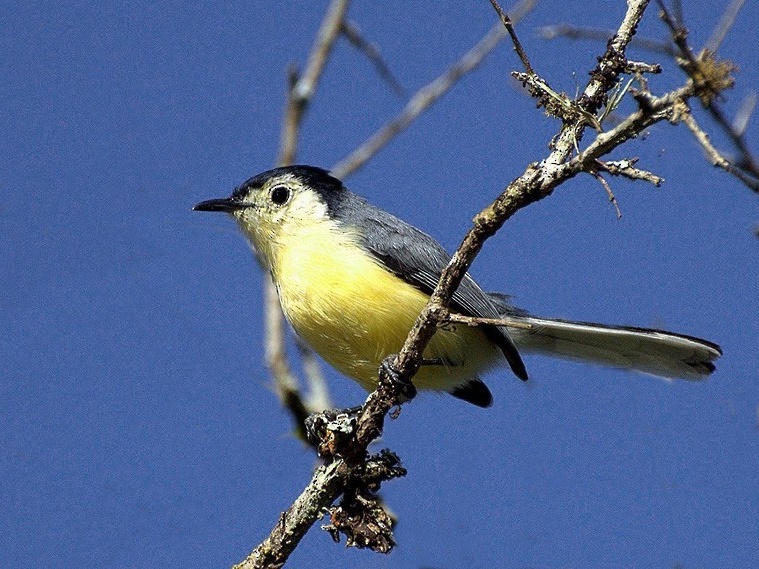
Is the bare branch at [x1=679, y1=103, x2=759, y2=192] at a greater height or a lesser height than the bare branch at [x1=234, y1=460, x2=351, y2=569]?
greater

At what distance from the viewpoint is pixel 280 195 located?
5.94 m

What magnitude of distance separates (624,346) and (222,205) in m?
2.76

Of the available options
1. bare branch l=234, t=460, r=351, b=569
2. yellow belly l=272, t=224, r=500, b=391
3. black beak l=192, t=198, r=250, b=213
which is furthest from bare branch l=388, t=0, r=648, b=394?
black beak l=192, t=198, r=250, b=213

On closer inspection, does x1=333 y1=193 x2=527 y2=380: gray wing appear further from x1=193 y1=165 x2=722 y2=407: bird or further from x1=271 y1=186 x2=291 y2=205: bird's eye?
x1=271 y1=186 x2=291 y2=205: bird's eye

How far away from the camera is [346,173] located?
309 inches

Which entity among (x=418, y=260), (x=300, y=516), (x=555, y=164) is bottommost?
(x=300, y=516)

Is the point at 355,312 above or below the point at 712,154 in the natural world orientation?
above

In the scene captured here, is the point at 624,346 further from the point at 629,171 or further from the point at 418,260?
the point at 629,171

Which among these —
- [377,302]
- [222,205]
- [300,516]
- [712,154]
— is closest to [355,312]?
[377,302]

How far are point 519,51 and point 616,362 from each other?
319 cm

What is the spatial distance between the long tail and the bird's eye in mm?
1691

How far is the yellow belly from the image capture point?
4.91 meters

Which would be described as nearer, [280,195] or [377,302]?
[377,302]

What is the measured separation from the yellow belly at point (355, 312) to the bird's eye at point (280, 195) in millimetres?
520
